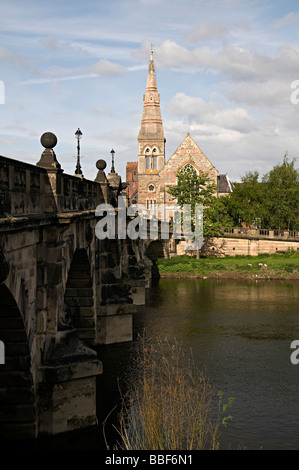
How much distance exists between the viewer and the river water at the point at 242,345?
656 inches

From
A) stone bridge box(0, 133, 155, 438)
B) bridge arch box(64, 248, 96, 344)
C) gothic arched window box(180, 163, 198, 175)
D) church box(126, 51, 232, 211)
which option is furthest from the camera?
church box(126, 51, 232, 211)

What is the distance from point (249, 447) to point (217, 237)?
45.6 metres

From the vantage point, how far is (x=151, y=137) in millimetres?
78688

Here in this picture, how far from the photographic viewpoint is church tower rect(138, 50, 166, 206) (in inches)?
3004

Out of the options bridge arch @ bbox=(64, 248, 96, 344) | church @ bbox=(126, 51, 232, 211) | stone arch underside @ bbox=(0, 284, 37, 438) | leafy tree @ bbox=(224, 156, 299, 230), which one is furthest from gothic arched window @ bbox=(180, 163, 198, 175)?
stone arch underside @ bbox=(0, 284, 37, 438)

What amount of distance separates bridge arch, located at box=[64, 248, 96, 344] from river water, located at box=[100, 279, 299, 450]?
4.03ft

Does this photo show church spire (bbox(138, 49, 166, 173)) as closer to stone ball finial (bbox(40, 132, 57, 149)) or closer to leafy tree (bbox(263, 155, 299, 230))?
leafy tree (bbox(263, 155, 299, 230))

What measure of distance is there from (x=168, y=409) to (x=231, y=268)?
37264 mm

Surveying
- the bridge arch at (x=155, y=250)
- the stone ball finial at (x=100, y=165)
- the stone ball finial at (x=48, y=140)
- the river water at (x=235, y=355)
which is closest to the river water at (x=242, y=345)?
the river water at (x=235, y=355)

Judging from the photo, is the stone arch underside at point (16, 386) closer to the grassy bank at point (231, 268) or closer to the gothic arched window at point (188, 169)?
the grassy bank at point (231, 268)

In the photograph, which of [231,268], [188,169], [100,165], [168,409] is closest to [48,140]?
[168,409]

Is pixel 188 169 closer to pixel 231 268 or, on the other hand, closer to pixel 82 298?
pixel 231 268
